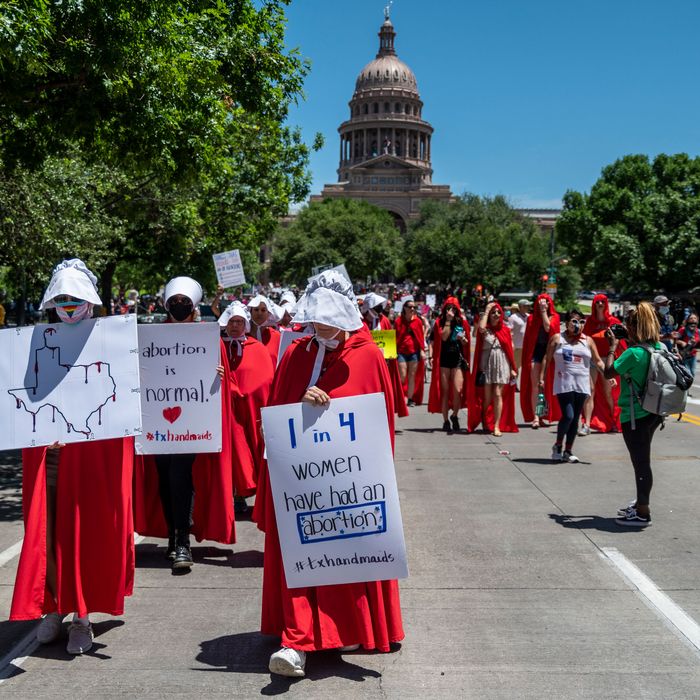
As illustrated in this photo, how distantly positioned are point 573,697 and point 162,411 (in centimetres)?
319

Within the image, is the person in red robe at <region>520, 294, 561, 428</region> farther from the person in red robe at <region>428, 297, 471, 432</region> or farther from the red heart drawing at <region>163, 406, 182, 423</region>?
the red heart drawing at <region>163, 406, 182, 423</region>

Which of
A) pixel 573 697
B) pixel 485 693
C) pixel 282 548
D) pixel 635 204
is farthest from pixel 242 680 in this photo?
pixel 635 204

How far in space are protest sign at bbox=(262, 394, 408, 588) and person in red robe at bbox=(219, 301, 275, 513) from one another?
8.91ft

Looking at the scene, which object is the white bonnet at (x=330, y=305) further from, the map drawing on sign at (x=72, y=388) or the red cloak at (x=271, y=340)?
the red cloak at (x=271, y=340)

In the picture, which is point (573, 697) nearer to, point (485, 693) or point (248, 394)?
point (485, 693)

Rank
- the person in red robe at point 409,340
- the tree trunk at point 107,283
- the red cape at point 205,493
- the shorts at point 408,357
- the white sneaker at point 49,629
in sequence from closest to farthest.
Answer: the white sneaker at point 49,629, the red cape at point 205,493, the person in red robe at point 409,340, the shorts at point 408,357, the tree trunk at point 107,283

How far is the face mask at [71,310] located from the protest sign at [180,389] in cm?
126

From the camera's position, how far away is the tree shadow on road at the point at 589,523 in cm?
712

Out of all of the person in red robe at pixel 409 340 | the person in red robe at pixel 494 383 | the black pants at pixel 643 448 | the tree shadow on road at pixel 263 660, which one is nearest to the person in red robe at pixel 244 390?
the tree shadow on road at pixel 263 660

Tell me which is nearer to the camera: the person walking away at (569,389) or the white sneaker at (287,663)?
the white sneaker at (287,663)

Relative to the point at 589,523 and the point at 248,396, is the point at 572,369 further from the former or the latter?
the point at 248,396

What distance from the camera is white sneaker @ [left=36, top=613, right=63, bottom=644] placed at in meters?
4.69

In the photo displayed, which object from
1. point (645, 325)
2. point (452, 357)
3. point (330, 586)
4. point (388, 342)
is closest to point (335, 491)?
point (330, 586)

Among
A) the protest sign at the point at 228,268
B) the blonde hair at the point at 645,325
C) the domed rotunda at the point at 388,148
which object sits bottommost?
the blonde hair at the point at 645,325
